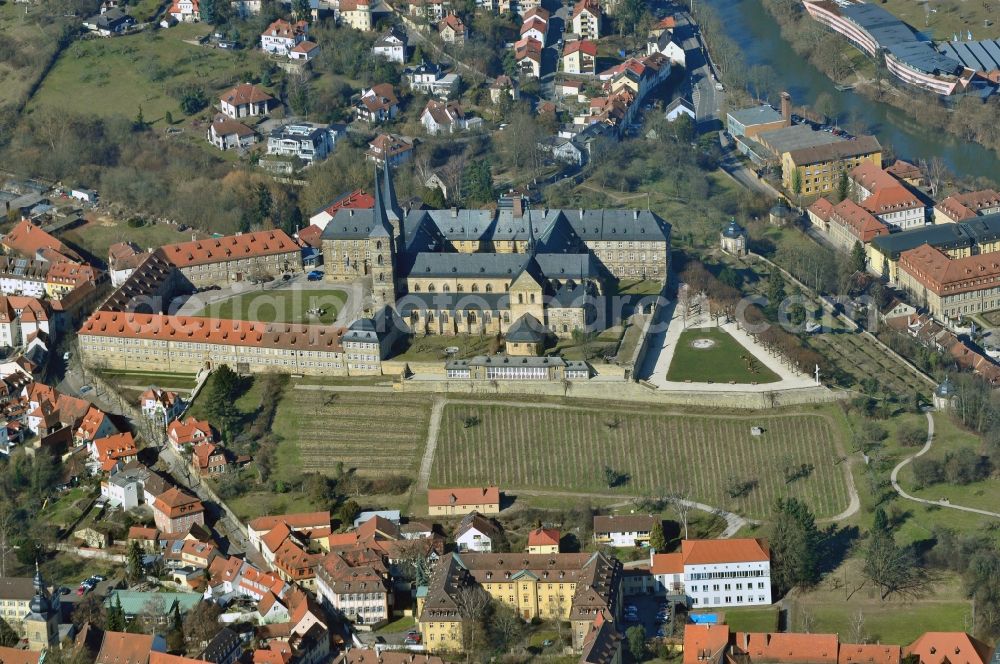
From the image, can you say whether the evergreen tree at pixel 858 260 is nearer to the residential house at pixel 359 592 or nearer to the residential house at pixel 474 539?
the residential house at pixel 474 539

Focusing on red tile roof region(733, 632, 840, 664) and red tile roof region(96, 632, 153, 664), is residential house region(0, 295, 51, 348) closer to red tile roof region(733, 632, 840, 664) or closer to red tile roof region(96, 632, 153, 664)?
red tile roof region(96, 632, 153, 664)

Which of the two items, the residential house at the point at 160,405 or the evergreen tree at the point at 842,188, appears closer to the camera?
the residential house at the point at 160,405

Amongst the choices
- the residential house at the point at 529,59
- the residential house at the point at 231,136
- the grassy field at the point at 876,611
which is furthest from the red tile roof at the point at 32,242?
the grassy field at the point at 876,611

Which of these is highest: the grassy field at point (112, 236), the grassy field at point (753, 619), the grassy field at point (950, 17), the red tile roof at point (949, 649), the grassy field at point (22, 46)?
the red tile roof at point (949, 649)

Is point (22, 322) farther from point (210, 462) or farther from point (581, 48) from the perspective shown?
point (581, 48)

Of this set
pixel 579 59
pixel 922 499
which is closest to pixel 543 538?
pixel 922 499

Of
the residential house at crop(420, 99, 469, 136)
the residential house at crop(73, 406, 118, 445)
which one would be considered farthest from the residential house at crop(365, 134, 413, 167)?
the residential house at crop(73, 406, 118, 445)
